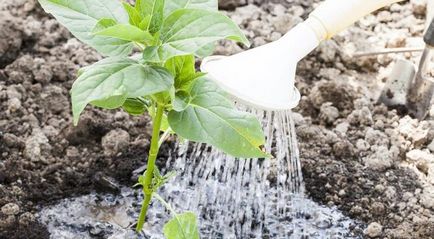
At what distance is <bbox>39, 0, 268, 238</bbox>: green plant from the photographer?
1.12 m

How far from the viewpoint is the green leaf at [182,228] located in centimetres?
133

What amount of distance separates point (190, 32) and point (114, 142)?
24.7 inches

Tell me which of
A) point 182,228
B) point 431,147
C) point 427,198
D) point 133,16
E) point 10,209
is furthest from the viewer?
point 431,147

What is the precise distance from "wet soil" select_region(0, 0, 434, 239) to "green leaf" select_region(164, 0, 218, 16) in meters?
0.54

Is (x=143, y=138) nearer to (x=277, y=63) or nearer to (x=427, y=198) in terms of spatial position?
(x=277, y=63)

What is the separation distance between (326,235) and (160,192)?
35cm

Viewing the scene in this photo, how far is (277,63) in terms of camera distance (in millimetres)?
1415

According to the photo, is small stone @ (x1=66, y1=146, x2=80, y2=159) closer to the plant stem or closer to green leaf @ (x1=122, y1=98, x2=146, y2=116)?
the plant stem

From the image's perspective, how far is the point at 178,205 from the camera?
1669mm

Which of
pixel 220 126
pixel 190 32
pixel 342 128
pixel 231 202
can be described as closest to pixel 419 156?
pixel 342 128

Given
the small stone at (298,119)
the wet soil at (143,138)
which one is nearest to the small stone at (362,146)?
the wet soil at (143,138)

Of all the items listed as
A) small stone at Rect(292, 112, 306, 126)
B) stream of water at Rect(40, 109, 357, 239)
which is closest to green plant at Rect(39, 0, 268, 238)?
stream of water at Rect(40, 109, 357, 239)

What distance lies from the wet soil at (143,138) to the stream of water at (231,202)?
0.10 ft

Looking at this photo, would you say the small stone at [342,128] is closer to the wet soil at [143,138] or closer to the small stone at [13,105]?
the wet soil at [143,138]
